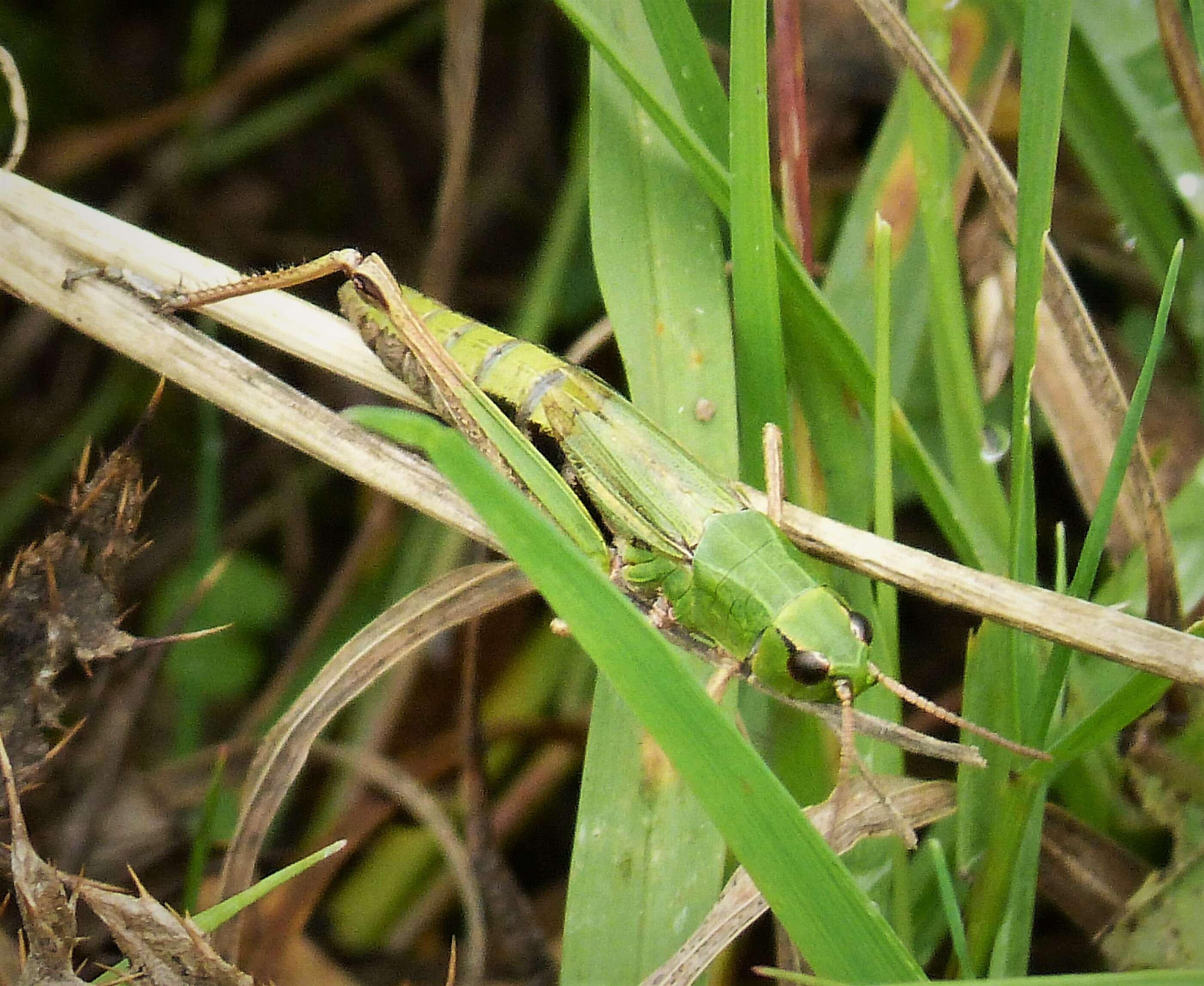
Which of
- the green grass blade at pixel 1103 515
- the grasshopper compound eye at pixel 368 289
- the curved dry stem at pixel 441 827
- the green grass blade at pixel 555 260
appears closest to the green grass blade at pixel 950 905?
the green grass blade at pixel 1103 515

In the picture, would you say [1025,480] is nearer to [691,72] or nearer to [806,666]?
[806,666]

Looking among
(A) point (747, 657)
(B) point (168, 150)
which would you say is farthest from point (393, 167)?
(A) point (747, 657)

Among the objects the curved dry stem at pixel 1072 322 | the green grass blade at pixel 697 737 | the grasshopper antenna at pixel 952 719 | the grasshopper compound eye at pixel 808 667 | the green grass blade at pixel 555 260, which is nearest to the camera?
the green grass blade at pixel 697 737

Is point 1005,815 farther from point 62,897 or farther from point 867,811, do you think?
point 62,897

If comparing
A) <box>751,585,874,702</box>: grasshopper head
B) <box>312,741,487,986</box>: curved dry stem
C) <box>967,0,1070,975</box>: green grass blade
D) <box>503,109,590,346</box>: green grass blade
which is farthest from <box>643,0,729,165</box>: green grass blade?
<box>312,741,487,986</box>: curved dry stem

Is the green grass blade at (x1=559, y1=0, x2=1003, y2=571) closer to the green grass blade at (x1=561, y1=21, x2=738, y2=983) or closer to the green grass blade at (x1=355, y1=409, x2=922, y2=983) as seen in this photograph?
the green grass blade at (x1=561, y1=21, x2=738, y2=983)

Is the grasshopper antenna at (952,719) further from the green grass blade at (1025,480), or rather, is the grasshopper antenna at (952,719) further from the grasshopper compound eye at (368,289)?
the grasshopper compound eye at (368,289)
